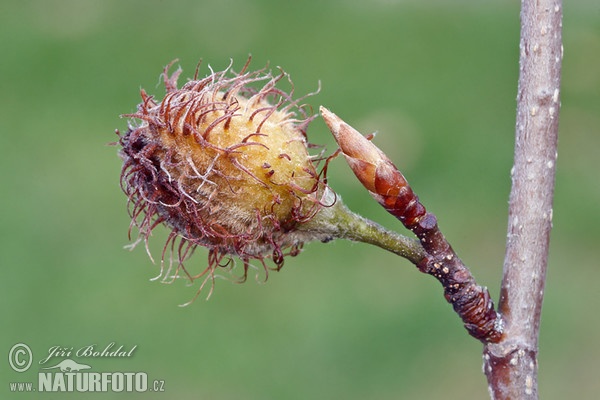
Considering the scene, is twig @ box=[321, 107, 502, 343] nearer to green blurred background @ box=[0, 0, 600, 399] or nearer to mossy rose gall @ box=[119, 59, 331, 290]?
mossy rose gall @ box=[119, 59, 331, 290]

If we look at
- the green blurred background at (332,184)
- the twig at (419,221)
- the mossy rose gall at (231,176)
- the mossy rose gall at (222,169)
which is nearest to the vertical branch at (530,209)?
the twig at (419,221)

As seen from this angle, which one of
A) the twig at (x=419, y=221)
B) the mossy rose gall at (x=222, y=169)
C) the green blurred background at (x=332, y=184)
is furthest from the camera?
the green blurred background at (x=332, y=184)

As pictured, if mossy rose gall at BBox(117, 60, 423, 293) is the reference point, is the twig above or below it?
below

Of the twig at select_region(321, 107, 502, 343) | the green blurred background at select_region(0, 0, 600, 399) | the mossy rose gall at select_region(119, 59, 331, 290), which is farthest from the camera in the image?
the green blurred background at select_region(0, 0, 600, 399)

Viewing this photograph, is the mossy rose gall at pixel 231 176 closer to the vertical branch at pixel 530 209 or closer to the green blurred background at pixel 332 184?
the vertical branch at pixel 530 209

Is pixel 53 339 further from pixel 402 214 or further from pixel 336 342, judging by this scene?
pixel 402 214

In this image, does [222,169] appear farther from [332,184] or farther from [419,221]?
[332,184]

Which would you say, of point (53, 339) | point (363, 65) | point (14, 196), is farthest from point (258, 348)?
point (363, 65)

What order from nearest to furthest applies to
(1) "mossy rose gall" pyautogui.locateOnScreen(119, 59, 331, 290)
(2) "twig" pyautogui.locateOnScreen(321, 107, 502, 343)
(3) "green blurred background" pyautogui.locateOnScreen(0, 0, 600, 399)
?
(2) "twig" pyautogui.locateOnScreen(321, 107, 502, 343), (1) "mossy rose gall" pyautogui.locateOnScreen(119, 59, 331, 290), (3) "green blurred background" pyautogui.locateOnScreen(0, 0, 600, 399)

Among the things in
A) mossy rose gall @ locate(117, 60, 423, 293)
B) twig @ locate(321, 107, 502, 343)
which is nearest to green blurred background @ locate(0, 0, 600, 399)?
mossy rose gall @ locate(117, 60, 423, 293)
